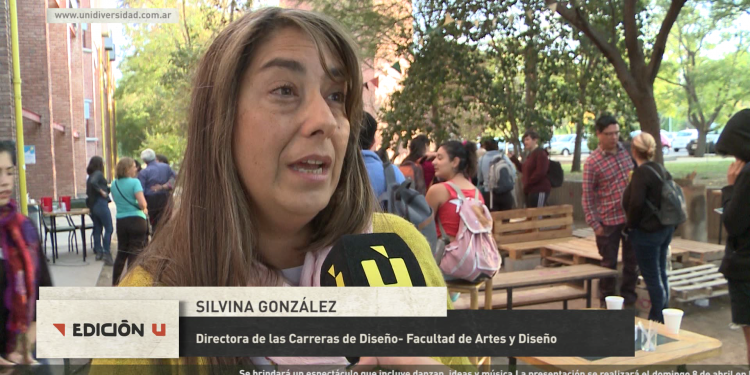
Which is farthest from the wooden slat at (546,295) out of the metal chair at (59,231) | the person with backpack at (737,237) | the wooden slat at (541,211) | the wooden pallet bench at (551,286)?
the person with backpack at (737,237)

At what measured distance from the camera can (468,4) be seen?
1532 mm

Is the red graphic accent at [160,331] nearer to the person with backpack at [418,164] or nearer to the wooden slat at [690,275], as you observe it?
the wooden slat at [690,275]

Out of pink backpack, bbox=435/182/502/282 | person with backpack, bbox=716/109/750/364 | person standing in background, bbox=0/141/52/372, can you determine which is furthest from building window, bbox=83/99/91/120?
person with backpack, bbox=716/109/750/364

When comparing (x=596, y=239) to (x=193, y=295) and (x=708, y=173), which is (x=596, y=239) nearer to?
(x=708, y=173)

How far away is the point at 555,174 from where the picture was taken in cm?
582

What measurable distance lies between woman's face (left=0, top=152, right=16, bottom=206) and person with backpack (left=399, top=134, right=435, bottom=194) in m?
3.04

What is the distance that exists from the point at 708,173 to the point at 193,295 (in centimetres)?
154

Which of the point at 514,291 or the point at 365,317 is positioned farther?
the point at 514,291

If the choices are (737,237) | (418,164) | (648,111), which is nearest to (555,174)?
(418,164)

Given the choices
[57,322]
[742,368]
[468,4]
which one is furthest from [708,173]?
[57,322]

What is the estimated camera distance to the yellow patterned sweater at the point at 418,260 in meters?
0.66

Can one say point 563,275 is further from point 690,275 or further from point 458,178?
point 458,178

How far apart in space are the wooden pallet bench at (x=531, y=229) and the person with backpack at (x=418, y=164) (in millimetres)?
1346

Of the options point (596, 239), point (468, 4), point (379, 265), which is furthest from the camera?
point (596, 239)
